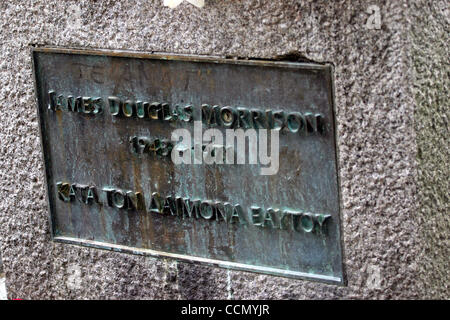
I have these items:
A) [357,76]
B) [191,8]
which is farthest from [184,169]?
[357,76]

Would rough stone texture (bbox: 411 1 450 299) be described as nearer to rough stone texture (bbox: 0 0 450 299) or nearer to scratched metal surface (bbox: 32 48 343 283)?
rough stone texture (bbox: 0 0 450 299)

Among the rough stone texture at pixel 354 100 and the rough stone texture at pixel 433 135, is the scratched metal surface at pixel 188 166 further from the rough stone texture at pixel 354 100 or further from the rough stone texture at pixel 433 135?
the rough stone texture at pixel 433 135

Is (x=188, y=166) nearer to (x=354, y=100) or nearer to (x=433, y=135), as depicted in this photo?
(x=354, y=100)

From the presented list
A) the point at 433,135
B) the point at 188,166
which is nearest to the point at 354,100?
the point at 433,135

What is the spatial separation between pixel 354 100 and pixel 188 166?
73cm

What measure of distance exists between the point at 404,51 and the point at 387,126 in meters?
0.25

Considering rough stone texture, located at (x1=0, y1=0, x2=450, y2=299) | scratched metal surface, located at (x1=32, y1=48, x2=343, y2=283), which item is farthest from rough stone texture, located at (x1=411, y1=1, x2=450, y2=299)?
scratched metal surface, located at (x1=32, y1=48, x2=343, y2=283)

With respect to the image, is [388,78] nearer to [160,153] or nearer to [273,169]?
[273,169]

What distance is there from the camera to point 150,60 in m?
3.14

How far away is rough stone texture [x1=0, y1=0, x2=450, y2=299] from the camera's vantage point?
271 cm

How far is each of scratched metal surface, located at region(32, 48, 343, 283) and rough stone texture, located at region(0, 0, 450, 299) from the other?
5 centimetres

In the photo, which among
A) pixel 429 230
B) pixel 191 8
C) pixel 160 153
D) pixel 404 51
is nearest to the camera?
pixel 404 51

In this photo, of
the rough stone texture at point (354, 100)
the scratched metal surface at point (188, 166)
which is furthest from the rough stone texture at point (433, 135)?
the scratched metal surface at point (188, 166)

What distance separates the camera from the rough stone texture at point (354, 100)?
8.88ft
